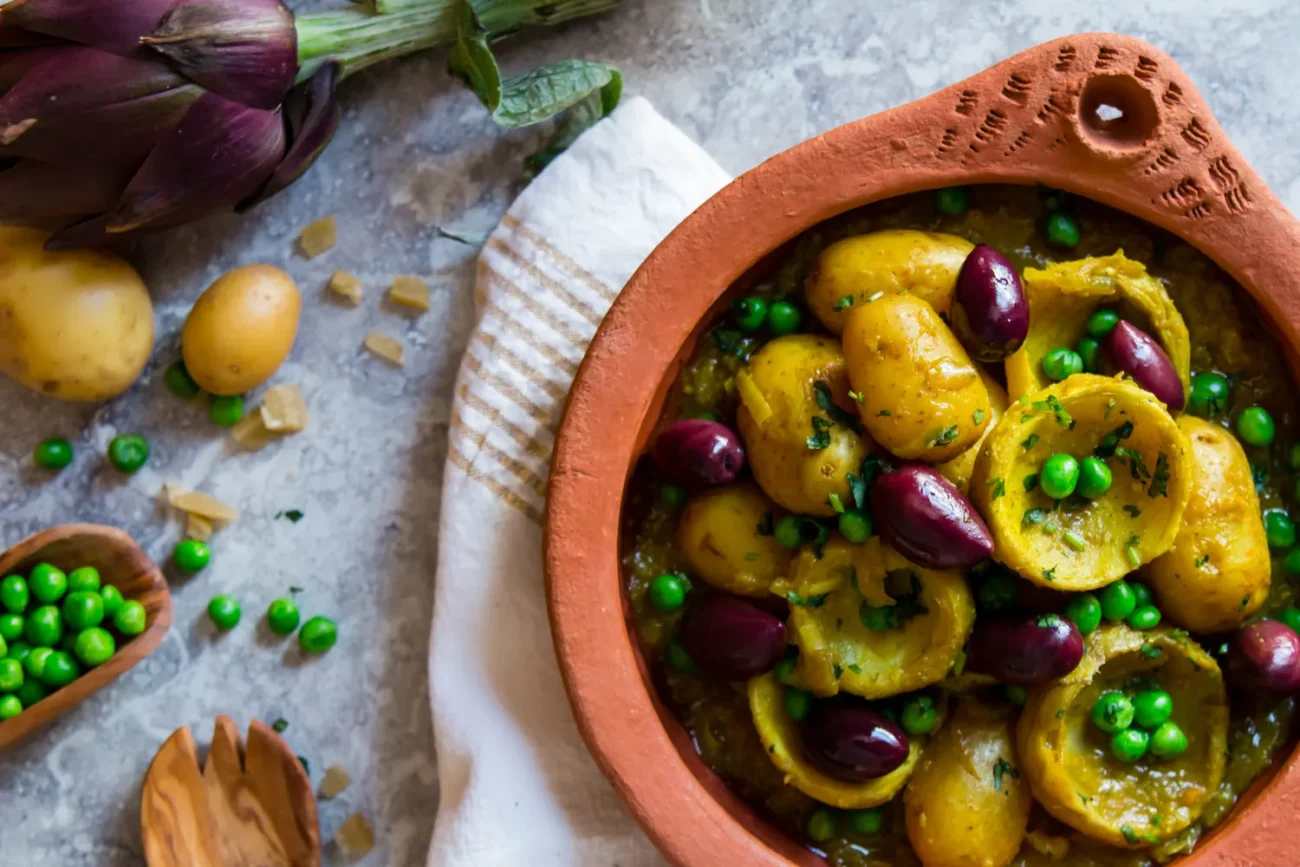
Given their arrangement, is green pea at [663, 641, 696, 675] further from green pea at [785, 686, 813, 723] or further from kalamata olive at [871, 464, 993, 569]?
kalamata olive at [871, 464, 993, 569]

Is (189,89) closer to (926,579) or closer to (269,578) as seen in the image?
(269,578)

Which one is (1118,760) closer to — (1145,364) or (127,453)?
(1145,364)

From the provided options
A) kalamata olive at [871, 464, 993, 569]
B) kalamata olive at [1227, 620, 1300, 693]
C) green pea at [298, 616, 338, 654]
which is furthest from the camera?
green pea at [298, 616, 338, 654]

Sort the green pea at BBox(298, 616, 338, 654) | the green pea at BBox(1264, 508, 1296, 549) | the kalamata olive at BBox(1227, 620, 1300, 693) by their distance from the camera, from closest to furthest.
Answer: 1. the kalamata olive at BBox(1227, 620, 1300, 693)
2. the green pea at BBox(1264, 508, 1296, 549)
3. the green pea at BBox(298, 616, 338, 654)

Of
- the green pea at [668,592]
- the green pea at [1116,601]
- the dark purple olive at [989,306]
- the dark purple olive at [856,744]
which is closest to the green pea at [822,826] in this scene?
the dark purple olive at [856,744]

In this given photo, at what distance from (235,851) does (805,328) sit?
48.4 inches

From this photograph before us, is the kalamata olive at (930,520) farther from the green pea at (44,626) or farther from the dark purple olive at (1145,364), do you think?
the green pea at (44,626)

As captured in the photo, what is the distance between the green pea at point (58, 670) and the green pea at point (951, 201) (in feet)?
4.95

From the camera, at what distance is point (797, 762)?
1510mm

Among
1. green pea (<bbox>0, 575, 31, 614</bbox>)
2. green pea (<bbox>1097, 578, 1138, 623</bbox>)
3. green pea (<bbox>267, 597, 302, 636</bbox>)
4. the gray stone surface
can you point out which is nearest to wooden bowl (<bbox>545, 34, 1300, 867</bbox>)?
green pea (<bbox>1097, 578, 1138, 623</bbox>)

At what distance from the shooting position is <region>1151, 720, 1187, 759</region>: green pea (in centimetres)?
145

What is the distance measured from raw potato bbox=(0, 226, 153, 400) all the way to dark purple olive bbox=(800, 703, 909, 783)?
124 cm

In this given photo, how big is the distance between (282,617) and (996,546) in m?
1.14

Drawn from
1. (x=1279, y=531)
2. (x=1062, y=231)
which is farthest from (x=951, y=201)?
(x=1279, y=531)
